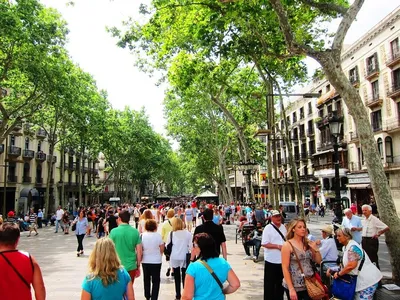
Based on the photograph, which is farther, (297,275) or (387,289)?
(387,289)

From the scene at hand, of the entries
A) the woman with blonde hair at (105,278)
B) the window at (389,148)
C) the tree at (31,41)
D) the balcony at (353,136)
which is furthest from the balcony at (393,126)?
the woman with blonde hair at (105,278)

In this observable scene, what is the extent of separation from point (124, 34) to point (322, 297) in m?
12.7

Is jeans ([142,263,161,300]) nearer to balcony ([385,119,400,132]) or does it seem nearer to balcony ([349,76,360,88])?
balcony ([385,119,400,132])

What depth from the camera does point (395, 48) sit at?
89.2ft

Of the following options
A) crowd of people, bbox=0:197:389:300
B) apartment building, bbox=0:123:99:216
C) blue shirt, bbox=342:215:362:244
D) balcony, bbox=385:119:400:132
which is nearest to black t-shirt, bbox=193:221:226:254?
crowd of people, bbox=0:197:389:300

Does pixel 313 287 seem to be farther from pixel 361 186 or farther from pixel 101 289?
pixel 361 186

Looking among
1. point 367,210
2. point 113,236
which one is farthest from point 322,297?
point 367,210

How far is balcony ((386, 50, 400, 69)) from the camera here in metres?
26.5

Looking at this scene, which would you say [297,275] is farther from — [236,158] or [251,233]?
[236,158]

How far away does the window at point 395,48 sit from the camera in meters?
26.8

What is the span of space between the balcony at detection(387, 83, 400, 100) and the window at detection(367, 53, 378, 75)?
2.38 m

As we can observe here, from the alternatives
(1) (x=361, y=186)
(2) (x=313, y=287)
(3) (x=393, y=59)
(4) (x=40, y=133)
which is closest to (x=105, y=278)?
(2) (x=313, y=287)

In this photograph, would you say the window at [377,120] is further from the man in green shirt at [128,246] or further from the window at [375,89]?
the man in green shirt at [128,246]

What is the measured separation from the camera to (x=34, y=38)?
18562mm
